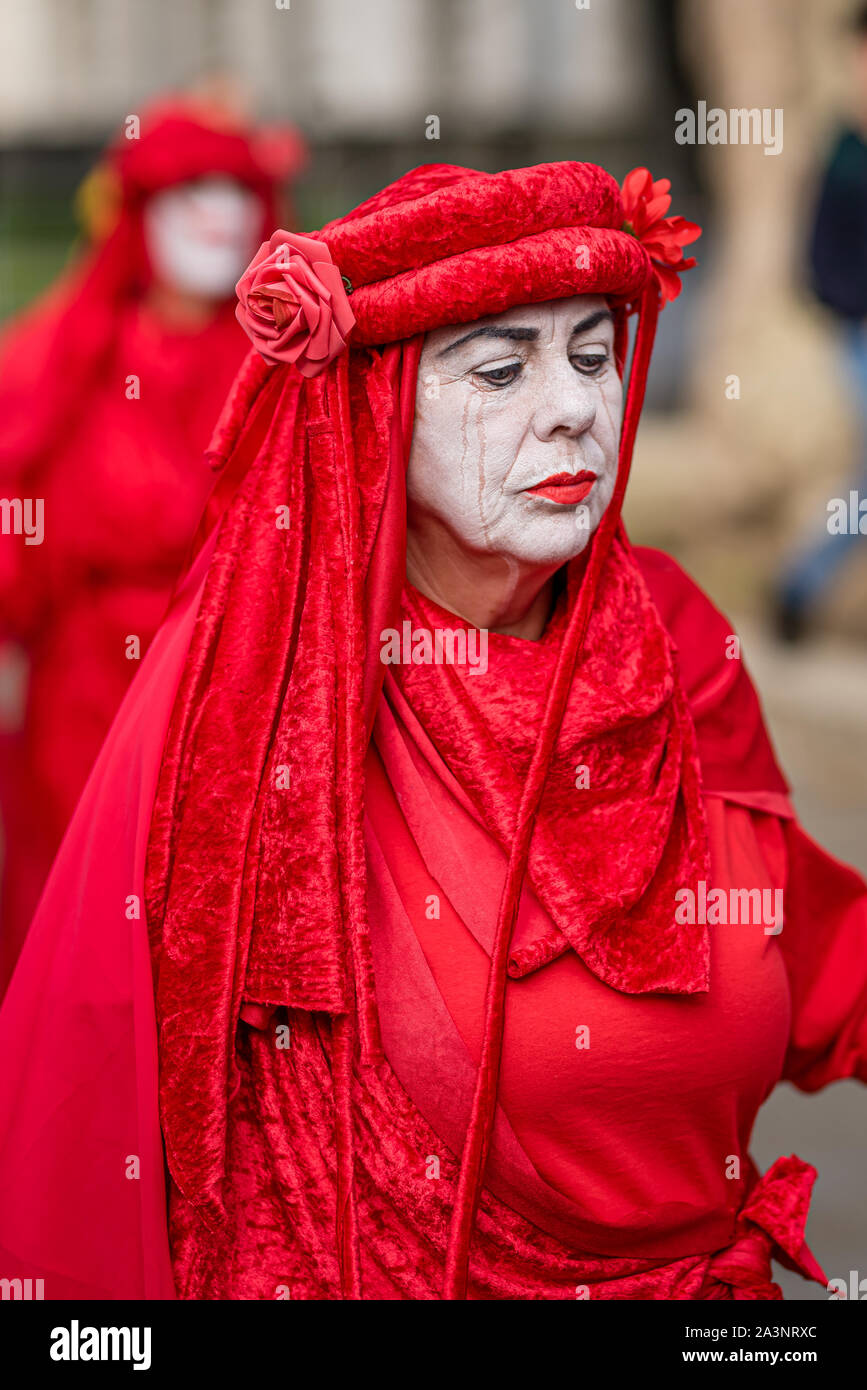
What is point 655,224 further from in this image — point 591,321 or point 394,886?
point 394,886

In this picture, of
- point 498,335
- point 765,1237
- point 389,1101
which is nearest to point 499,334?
point 498,335

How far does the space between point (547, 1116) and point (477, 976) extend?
0.15m

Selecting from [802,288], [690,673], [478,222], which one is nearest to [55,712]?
[690,673]

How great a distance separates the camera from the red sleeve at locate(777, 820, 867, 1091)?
184cm

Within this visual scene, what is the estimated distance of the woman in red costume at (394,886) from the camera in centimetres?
154

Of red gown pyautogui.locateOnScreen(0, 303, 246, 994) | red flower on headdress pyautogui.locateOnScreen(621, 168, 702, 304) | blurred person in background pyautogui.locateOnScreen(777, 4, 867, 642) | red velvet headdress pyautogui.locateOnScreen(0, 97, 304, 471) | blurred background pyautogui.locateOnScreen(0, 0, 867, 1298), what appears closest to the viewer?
red flower on headdress pyautogui.locateOnScreen(621, 168, 702, 304)

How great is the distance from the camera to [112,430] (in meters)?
3.56

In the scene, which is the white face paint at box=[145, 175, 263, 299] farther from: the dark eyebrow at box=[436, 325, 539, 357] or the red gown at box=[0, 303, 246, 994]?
the dark eyebrow at box=[436, 325, 539, 357]

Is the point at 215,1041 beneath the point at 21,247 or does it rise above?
beneath

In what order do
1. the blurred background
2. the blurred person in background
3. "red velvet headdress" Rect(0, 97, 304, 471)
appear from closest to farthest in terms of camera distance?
"red velvet headdress" Rect(0, 97, 304, 471), the blurred person in background, the blurred background

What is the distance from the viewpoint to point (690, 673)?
5.98ft

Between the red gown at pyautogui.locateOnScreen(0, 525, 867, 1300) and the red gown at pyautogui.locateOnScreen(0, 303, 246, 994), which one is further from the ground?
the red gown at pyautogui.locateOnScreen(0, 303, 246, 994)

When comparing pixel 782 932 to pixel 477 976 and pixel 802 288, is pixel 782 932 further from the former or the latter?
pixel 802 288

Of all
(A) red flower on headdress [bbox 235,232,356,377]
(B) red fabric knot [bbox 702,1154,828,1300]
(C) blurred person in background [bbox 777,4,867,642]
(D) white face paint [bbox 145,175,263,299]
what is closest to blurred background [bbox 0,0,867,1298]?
(C) blurred person in background [bbox 777,4,867,642]
